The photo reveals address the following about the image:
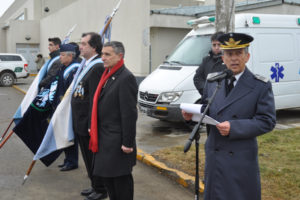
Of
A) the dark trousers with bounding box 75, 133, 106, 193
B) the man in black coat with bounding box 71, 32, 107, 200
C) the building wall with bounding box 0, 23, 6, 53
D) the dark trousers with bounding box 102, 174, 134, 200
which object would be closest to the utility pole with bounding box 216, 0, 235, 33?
the man in black coat with bounding box 71, 32, 107, 200

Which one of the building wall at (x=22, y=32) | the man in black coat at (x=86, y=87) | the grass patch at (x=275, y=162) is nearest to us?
the man in black coat at (x=86, y=87)

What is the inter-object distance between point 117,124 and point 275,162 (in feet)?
9.87

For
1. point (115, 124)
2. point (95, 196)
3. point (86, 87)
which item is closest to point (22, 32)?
point (86, 87)

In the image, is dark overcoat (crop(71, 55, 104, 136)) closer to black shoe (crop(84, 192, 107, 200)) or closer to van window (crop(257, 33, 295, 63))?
black shoe (crop(84, 192, 107, 200))

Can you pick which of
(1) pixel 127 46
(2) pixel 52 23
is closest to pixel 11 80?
(1) pixel 127 46

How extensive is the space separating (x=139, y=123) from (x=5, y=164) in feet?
12.9

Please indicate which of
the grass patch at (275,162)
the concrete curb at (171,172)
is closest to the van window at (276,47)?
the grass patch at (275,162)

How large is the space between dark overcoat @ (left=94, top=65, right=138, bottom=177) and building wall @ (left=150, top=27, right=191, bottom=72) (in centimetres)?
1114

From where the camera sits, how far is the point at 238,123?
2.37m

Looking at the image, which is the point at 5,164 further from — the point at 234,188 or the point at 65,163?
the point at 234,188

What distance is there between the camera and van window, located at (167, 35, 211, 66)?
784cm

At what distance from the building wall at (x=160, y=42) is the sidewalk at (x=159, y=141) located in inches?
203

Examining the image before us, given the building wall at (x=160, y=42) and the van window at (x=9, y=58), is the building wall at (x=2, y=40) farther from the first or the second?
the building wall at (x=160, y=42)

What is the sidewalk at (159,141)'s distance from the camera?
16.5ft
